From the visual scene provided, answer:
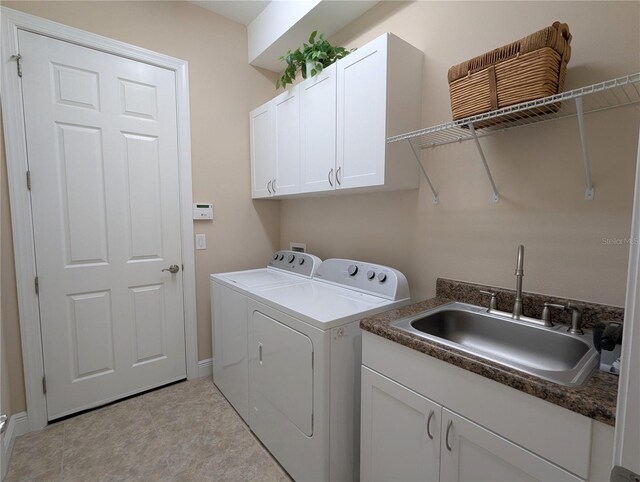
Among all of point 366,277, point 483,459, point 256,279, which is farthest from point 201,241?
point 483,459

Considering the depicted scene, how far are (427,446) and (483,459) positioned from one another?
7.6 inches

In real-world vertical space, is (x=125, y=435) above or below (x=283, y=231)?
below

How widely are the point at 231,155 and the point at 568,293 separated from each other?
243 cm

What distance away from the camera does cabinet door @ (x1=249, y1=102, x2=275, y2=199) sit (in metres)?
2.39

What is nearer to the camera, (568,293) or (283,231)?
(568,293)

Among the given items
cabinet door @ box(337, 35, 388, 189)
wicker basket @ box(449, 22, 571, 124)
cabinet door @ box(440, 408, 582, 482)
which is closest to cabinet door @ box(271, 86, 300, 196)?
cabinet door @ box(337, 35, 388, 189)

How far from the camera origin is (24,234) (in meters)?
1.84

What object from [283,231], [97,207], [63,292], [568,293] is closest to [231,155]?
[283,231]

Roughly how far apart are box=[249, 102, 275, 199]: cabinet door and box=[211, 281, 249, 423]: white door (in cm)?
87

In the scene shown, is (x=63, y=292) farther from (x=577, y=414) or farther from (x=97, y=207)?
(x=577, y=414)

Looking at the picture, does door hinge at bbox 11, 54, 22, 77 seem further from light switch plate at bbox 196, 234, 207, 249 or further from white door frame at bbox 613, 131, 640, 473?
white door frame at bbox 613, 131, 640, 473

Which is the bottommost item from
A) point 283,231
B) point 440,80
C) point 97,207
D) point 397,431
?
point 397,431

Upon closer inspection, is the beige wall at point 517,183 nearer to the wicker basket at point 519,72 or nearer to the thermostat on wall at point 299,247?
the wicker basket at point 519,72

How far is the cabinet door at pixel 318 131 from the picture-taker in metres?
1.80
